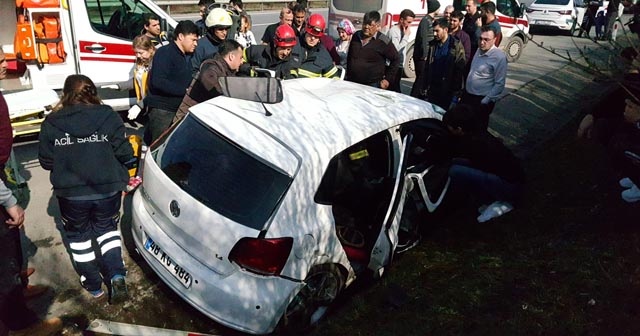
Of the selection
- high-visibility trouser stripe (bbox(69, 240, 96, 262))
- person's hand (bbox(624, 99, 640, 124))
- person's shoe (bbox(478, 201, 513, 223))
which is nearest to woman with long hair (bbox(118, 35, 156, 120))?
high-visibility trouser stripe (bbox(69, 240, 96, 262))

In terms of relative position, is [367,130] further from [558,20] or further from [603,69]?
[558,20]

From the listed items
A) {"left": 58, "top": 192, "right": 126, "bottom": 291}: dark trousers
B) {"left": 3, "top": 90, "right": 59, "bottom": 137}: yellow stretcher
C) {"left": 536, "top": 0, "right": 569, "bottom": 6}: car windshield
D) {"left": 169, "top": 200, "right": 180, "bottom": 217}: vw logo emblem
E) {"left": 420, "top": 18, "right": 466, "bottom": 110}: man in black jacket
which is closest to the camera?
{"left": 169, "top": 200, "right": 180, "bottom": 217}: vw logo emblem

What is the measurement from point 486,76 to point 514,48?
9.46 meters

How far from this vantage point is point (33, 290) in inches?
158

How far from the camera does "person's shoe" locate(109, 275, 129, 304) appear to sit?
395 cm

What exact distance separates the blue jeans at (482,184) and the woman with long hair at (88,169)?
3.04 metres

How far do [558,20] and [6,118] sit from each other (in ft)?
65.7

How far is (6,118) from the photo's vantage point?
3275 mm

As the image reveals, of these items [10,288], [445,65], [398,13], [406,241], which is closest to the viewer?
[10,288]

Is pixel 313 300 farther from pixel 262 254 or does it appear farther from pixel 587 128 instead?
pixel 587 128

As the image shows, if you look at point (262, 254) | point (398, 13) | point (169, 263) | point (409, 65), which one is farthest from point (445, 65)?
point (398, 13)

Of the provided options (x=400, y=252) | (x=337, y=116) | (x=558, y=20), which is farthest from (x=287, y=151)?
(x=558, y=20)

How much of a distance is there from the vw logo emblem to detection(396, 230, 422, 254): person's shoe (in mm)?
2004

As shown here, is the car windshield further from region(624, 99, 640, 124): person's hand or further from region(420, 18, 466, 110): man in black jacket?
region(624, 99, 640, 124): person's hand
